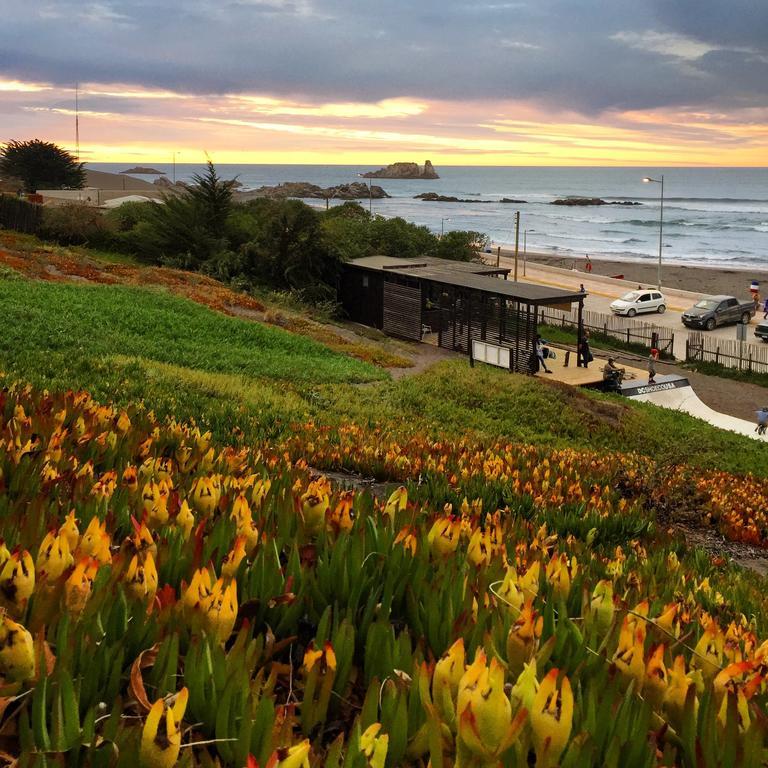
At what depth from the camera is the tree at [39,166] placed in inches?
3068

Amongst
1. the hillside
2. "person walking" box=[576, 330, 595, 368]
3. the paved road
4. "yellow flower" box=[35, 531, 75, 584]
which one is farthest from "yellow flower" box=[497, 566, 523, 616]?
the paved road

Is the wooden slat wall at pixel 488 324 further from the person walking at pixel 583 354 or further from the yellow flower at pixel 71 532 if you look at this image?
the yellow flower at pixel 71 532

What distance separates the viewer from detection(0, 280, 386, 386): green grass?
1642 centimetres

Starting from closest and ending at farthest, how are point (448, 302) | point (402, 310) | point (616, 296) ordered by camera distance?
1. point (448, 302)
2. point (402, 310)
3. point (616, 296)

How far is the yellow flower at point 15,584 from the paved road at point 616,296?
38.9m

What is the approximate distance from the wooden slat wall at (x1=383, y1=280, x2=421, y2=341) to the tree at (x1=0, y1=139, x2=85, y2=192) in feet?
185

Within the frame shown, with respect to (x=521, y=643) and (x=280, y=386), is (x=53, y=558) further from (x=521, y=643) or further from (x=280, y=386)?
(x=280, y=386)

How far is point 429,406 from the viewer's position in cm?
1691

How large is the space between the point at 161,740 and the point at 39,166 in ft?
283

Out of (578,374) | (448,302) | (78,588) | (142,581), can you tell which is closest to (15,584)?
(78,588)

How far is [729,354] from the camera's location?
35.9 metres

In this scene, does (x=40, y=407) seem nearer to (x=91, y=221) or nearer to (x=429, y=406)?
(x=429, y=406)

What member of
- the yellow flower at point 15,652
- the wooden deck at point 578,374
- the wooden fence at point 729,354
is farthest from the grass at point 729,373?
the yellow flower at point 15,652

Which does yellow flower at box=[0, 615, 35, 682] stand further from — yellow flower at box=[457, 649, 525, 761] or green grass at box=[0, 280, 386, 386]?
green grass at box=[0, 280, 386, 386]
